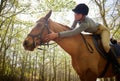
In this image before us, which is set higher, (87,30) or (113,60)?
(87,30)

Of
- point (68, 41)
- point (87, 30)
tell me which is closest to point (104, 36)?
point (87, 30)

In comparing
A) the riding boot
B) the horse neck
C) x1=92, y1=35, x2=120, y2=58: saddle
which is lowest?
the riding boot

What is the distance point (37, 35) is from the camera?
5.32 meters

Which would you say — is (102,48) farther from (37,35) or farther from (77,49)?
(37,35)

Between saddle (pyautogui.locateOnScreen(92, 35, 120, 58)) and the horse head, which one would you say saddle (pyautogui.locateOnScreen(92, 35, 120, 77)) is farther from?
the horse head

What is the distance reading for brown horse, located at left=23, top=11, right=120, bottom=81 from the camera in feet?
16.8

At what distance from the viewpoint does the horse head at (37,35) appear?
17.1 ft

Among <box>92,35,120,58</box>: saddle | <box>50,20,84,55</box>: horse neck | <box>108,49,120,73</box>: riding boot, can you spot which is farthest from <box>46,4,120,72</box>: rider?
<box>50,20,84,55</box>: horse neck

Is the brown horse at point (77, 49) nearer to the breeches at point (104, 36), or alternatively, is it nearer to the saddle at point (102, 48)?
the saddle at point (102, 48)

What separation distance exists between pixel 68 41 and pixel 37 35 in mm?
813

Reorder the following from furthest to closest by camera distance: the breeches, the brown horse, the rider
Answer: the breeches, the rider, the brown horse

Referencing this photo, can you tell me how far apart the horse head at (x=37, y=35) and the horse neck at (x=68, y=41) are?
215mm

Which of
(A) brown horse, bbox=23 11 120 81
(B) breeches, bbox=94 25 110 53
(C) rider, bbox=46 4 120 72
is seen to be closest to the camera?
(A) brown horse, bbox=23 11 120 81

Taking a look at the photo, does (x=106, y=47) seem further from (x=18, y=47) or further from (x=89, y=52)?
(x=18, y=47)
